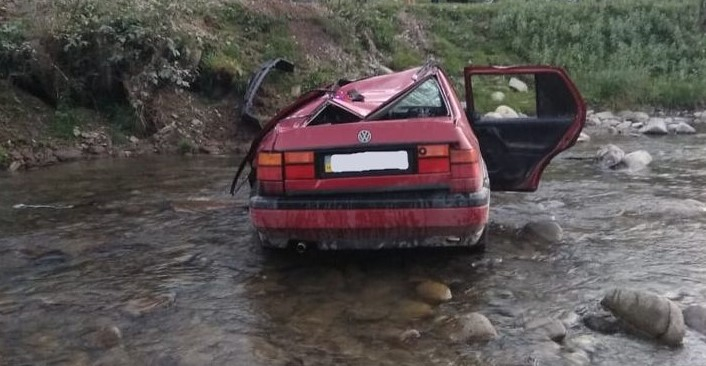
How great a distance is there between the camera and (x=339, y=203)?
13.8 feet

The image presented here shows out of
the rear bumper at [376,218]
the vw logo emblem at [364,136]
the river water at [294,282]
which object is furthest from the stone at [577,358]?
the vw logo emblem at [364,136]

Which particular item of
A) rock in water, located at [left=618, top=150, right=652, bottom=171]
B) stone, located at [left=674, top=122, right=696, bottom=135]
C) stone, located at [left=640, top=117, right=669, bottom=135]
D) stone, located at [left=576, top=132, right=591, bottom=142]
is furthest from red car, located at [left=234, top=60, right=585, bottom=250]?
stone, located at [left=674, top=122, right=696, bottom=135]

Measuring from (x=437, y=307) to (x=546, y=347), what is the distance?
28.8 inches

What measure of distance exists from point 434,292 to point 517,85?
12.0 m

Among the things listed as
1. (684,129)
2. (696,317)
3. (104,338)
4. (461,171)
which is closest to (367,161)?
(461,171)

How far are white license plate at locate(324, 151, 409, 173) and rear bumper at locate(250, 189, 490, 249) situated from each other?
0.16 meters

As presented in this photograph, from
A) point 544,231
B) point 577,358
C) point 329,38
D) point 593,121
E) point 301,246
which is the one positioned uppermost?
point 329,38

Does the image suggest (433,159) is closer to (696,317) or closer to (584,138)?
(696,317)

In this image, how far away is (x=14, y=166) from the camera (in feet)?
29.3

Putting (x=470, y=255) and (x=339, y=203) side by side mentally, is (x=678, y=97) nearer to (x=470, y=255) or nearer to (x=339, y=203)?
(x=470, y=255)

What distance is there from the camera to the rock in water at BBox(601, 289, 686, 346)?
11.6 feet

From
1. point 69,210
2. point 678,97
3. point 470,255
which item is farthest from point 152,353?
point 678,97

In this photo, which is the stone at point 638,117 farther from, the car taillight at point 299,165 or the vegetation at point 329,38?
the car taillight at point 299,165

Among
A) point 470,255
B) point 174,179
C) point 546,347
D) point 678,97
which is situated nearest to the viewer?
point 546,347
